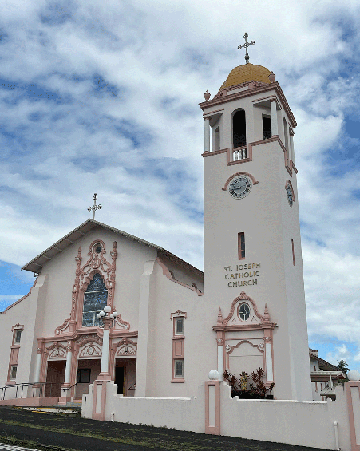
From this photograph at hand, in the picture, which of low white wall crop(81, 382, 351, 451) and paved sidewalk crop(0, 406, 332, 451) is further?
low white wall crop(81, 382, 351, 451)

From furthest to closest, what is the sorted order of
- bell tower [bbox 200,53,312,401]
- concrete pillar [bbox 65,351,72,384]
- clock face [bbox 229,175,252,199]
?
concrete pillar [bbox 65,351,72,384], clock face [bbox 229,175,252,199], bell tower [bbox 200,53,312,401]

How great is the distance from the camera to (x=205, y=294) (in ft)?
77.9

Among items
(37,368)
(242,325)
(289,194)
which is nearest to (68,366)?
(37,368)

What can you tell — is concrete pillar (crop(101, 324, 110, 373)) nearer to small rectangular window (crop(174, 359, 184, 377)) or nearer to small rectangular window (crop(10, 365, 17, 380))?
small rectangular window (crop(174, 359, 184, 377))

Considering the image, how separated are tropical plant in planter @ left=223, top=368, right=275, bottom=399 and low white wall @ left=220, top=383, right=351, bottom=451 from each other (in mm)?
5545

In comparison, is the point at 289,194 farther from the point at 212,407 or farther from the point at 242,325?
the point at 212,407

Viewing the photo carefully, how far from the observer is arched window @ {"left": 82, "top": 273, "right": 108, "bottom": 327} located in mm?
26891

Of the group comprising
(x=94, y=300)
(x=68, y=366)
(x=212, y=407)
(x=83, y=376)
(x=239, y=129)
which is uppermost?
(x=239, y=129)

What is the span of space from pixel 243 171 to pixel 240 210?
222cm

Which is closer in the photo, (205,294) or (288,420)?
(288,420)

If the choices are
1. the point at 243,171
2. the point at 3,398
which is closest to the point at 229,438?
the point at 243,171

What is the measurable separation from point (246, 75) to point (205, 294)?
13.4m

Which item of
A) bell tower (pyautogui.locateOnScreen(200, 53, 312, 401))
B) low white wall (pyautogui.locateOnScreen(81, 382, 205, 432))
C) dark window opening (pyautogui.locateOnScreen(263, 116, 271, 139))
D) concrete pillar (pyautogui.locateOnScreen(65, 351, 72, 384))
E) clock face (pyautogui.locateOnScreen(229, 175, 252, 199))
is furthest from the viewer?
dark window opening (pyautogui.locateOnScreen(263, 116, 271, 139))

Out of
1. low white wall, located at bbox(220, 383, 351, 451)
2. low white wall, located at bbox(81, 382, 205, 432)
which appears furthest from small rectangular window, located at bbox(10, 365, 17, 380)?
low white wall, located at bbox(220, 383, 351, 451)
